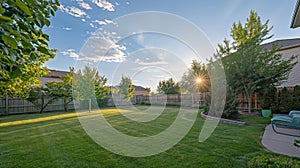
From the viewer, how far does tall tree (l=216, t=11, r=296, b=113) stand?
9.32 metres

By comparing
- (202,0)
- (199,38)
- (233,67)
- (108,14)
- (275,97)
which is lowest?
(275,97)

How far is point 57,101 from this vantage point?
15.4m

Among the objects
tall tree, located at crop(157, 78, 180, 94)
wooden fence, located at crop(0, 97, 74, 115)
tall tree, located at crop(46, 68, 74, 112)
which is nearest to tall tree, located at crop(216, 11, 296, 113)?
tall tree, located at crop(46, 68, 74, 112)

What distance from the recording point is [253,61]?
9805 millimetres

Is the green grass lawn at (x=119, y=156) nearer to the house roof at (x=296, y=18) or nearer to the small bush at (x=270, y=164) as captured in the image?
the small bush at (x=270, y=164)

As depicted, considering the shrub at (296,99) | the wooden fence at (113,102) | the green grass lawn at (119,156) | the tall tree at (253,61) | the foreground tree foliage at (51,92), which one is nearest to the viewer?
the green grass lawn at (119,156)

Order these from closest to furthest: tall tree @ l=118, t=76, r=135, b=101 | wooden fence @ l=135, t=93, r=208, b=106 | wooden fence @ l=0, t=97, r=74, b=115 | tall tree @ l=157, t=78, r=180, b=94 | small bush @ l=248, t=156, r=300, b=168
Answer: small bush @ l=248, t=156, r=300, b=168 → wooden fence @ l=0, t=97, r=74, b=115 → tall tree @ l=118, t=76, r=135, b=101 → wooden fence @ l=135, t=93, r=208, b=106 → tall tree @ l=157, t=78, r=180, b=94

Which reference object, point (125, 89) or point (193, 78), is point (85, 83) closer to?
point (125, 89)

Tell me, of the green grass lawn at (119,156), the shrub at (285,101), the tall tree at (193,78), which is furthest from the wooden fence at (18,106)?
the shrub at (285,101)

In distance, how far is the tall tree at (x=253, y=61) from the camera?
30.6 feet

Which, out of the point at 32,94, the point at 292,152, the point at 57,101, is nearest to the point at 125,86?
the point at 57,101

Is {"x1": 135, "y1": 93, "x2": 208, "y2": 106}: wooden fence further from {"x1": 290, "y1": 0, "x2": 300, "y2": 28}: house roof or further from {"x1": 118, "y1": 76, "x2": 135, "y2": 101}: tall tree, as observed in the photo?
{"x1": 290, "y1": 0, "x2": 300, "y2": 28}: house roof

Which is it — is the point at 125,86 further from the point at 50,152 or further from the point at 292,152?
the point at 292,152

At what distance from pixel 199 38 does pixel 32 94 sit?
13.4m
